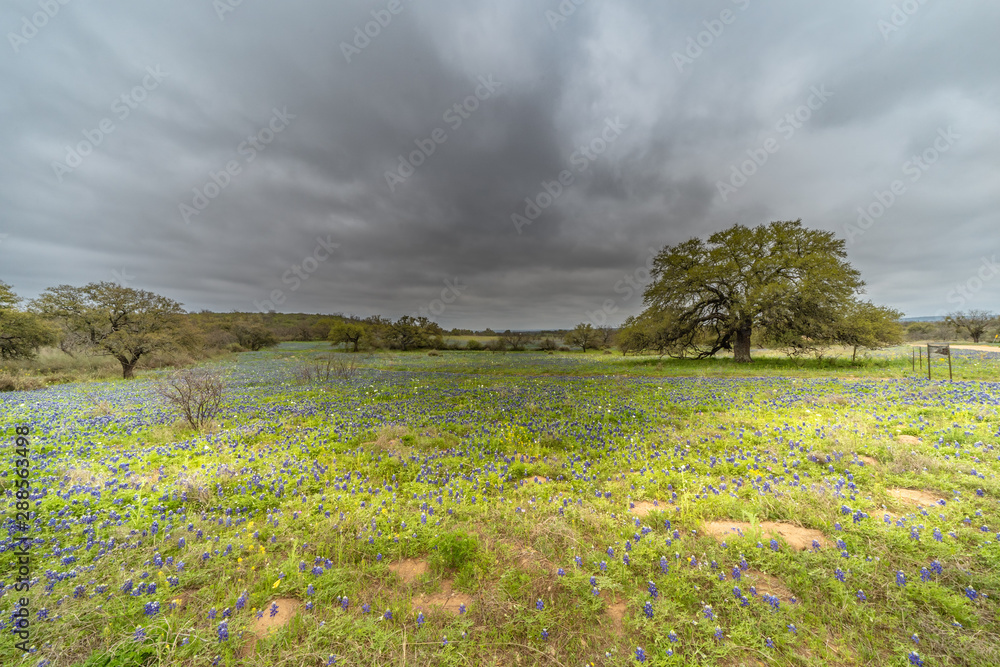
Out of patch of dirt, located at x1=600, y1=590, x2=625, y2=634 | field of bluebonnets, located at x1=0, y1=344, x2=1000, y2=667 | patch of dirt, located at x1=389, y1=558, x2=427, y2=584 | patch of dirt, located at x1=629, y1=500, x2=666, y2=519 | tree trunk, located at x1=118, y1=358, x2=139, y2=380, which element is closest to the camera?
field of bluebonnets, located at x1=0, y1=344, x2=1000, y2=667

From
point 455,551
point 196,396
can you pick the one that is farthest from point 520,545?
point 196,396

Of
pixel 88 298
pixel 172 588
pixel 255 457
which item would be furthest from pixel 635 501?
pixel 88 298

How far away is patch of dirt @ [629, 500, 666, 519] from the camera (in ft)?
16.3

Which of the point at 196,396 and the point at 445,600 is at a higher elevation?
the point at 196,396

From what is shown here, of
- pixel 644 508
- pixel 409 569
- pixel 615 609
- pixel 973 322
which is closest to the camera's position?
pixel 615 609

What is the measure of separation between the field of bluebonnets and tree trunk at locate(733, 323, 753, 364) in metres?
19.2

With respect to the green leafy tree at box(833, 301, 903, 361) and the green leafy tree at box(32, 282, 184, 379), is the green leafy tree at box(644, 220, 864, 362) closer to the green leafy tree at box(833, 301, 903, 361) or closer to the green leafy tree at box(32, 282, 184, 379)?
the green leafy tree at box(833, 301, 903, 361)

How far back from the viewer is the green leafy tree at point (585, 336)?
204 ft

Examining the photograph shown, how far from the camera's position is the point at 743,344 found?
26531 millimetres

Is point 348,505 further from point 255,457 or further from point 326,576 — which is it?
point 255,457

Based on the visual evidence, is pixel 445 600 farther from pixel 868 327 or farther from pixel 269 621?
pixel 868 327

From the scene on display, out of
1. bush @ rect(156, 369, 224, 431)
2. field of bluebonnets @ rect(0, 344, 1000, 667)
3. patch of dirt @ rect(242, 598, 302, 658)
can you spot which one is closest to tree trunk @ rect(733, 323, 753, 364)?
field of bluebonnets @ rect(0, 344, 1000, 667)

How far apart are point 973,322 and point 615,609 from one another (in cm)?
10042

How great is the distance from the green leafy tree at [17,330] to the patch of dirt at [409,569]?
37.6 m
